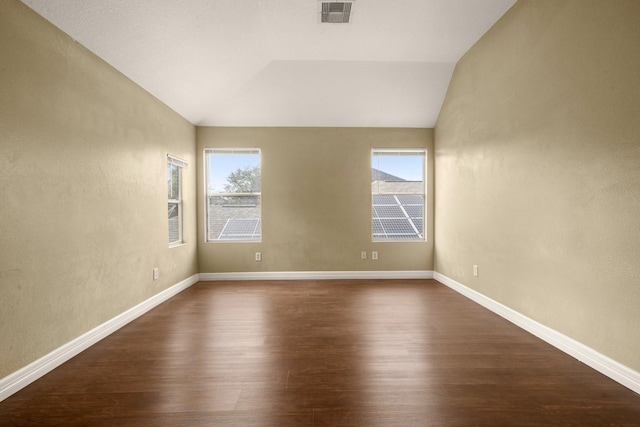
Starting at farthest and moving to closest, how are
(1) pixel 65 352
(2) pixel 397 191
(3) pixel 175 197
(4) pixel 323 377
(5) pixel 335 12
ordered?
1. (2) pixel 397 191
2. (3) pixel 175 197
3. (5) pixel 335 12
4. (1) pixel 65 352
5. (4) pixel 323 377

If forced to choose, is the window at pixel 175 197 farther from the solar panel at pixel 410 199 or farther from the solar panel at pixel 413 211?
the solar panel at pixel 413 211

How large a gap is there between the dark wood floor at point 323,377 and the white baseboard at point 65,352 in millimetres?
62

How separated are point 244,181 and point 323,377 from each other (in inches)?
136

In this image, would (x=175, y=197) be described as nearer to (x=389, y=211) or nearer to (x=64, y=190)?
(x=64, y=190)

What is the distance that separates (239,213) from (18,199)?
2907mm

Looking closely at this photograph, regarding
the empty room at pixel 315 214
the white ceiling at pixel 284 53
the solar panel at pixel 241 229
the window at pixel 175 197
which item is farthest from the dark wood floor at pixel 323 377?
the white ceiling at pixel 284 53

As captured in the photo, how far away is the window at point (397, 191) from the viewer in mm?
4703

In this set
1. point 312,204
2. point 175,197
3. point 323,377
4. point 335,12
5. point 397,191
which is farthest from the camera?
point 397,191

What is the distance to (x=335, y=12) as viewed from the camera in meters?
2.85

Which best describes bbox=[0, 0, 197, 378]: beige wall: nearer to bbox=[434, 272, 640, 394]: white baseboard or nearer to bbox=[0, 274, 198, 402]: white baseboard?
bbox=[0, 274, 198, 402]: white baseboard

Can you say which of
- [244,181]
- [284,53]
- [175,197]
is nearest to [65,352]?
[175,197]

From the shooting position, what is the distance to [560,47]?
218 centimetres

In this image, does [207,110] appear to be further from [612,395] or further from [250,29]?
[612,395]

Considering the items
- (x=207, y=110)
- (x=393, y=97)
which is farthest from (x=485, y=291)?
(x=207, y=110)
